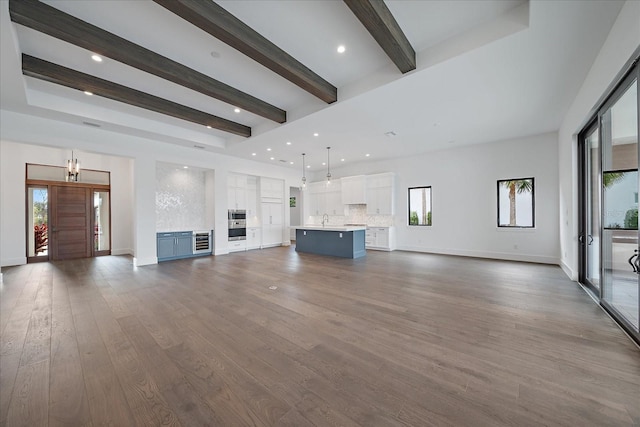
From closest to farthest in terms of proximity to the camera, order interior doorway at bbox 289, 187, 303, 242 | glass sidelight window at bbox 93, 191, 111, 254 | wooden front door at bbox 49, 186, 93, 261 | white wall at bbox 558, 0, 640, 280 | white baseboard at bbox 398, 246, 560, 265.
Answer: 1. white wall at bbox 558, 0, 640, 280
2. white baseboard at bbox 398, 246, 560, 265
3. wooden front door at bbox 49, 186, 93, 261
4. glass sidelight window at bbox 93, 191, 111, 254
5. interior doorway at bbox 289, 187, 303, 242

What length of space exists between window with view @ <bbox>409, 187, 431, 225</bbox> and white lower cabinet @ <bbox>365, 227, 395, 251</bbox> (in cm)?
82

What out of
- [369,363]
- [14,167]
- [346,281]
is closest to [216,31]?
[369,363]

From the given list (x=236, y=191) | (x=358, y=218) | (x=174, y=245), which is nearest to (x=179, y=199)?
(x=174, y=245)

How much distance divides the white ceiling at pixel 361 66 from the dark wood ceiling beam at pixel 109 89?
6.1 inches

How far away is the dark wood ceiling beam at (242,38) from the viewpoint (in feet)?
7.96

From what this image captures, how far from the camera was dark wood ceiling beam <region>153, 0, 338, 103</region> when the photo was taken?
243 centimetres

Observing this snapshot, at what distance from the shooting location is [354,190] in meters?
9.31

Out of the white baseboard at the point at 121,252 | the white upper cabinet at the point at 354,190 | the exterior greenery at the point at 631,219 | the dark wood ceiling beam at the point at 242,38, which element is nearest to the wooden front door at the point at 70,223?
the white baseboard at the point at 121,252

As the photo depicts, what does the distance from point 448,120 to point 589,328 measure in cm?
409

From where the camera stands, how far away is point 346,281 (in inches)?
182

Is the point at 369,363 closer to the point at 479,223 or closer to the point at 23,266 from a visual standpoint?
the point at 479,223

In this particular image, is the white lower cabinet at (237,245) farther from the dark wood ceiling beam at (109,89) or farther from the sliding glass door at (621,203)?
the sliding glass door at (621,203)

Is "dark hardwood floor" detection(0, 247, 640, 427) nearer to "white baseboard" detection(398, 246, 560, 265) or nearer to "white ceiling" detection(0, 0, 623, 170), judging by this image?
"white baseboard" detection(398, 246, 560, 265)

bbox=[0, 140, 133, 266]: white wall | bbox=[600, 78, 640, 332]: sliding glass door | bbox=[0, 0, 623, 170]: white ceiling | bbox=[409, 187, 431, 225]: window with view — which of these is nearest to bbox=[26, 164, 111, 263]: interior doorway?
bbox=[0, 140, 133, 266]: white wall
